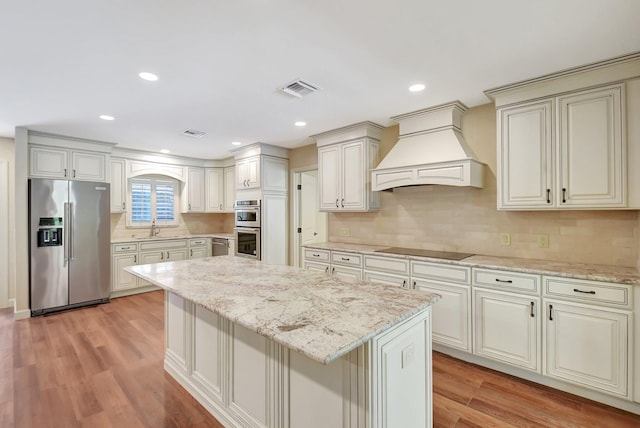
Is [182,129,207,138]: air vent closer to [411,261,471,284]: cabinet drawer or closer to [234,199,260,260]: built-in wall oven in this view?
[234,199,260,260]: built-in wall oven

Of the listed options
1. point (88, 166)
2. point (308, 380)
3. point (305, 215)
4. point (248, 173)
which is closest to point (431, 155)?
point (308, 380)

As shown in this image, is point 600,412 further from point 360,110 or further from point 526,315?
point 360,110

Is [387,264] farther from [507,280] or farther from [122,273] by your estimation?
[122,273]

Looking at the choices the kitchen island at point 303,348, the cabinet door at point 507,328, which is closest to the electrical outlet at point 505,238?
the cabinet door at point 507,328

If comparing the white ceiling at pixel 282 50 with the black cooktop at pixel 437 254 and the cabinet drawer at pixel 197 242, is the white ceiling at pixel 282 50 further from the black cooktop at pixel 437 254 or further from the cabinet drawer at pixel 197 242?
the cabinet drawer at pixel 197 242

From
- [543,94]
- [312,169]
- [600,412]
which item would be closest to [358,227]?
[312,169]

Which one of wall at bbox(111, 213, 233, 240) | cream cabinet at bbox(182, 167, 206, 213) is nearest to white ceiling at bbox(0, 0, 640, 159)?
wall at bbox(111, 213, 233, 240)

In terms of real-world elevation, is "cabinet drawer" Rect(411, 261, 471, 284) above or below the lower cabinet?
above

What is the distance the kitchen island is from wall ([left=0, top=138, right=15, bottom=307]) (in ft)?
12.5

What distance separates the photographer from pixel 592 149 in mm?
2332

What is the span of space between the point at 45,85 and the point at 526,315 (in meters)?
4.46

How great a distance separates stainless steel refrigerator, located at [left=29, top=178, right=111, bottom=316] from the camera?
3.98 meters

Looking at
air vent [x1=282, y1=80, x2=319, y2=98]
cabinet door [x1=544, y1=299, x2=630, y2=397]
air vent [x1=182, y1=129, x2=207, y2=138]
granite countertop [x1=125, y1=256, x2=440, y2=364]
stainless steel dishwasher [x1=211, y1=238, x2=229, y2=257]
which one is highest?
air vent [x1=182, y1=129, x2=207, y2=138]

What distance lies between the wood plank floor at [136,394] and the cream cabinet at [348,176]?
1944 mm
